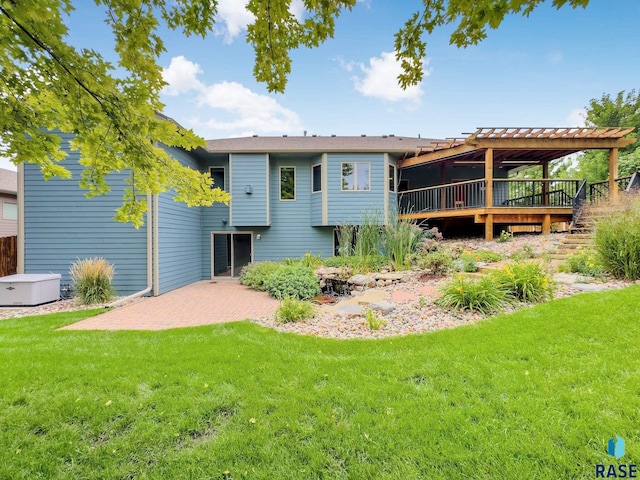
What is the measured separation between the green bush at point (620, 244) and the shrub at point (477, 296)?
7.58 ft

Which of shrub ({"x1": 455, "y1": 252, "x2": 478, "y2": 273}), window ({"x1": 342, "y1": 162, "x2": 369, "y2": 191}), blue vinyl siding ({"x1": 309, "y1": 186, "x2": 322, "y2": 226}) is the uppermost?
window ({"x1": 342, "y1": 162, "x2": 369, "y2": 191})

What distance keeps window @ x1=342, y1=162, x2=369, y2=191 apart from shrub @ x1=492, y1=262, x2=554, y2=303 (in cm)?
675

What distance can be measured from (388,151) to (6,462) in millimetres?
11173

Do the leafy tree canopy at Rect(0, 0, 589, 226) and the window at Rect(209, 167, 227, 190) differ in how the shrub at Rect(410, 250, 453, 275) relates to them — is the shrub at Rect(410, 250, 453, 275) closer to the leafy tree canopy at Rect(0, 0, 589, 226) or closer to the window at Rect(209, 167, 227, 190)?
the leafy tree canopy at Rect(0, 0, 589, 226)

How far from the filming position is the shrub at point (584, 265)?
5.34 meters

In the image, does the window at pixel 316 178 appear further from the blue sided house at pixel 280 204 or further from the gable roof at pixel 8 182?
the gable roof at pixel 8 182

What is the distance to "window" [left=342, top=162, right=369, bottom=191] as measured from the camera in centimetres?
1092

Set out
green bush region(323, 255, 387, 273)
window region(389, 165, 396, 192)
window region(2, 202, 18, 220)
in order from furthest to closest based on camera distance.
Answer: window region(2, 202, 18, 220), window region(389, 165, 396, 192), green bush region(323, 255, 387, 273)

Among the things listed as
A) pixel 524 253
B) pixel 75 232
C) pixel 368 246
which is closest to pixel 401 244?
pixel 368 246

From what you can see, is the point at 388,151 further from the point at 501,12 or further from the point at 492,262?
the point at 501,12

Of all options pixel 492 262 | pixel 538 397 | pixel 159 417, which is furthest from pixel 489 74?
pixel 159 417

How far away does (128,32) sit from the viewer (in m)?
2.31

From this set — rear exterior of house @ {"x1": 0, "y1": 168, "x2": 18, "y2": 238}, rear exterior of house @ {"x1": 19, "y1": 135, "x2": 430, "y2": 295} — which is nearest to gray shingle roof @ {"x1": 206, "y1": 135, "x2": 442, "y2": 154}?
rear exterior of house @ {"x1": 19, "y1": 135, "x2": 430, "y2": 295}

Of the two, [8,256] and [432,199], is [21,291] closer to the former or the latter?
[8,256]
